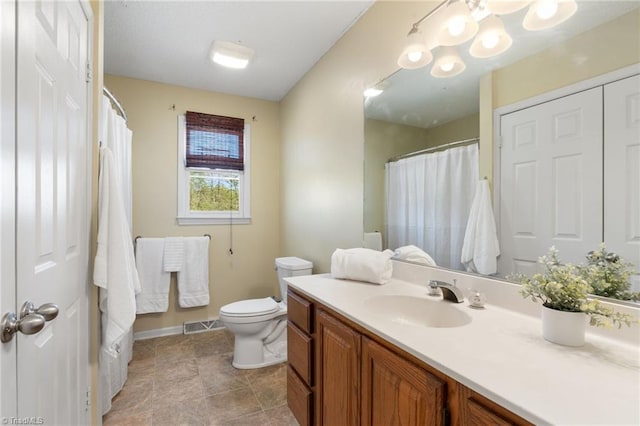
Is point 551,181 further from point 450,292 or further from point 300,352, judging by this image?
point 300,352

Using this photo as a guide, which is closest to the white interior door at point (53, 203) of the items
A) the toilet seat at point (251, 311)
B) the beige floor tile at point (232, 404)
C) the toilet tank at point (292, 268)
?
the beige floor tile at point (232, 404)

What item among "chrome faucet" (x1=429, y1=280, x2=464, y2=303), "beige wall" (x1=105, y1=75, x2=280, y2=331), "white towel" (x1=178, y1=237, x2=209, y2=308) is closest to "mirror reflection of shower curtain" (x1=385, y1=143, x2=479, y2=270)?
"chrome faucet" (x1=429, y1=280, x2=464, y2=303)

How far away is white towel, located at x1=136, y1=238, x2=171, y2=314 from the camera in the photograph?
2.71m

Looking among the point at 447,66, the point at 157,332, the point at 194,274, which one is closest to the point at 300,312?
the point at 447,66

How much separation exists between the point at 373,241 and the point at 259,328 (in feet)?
3.68

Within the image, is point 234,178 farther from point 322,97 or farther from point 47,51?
point 47,51

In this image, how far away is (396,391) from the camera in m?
0.89

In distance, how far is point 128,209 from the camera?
2.27 m

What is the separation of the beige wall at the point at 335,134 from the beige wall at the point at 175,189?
0.33 meters

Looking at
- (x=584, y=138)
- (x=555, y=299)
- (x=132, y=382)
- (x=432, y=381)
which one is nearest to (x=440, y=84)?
(x=584, y=138)

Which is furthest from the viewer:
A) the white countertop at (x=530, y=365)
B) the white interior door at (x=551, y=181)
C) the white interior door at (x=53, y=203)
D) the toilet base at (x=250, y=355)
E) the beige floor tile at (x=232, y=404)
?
the toilet base at (x=250, y=355)

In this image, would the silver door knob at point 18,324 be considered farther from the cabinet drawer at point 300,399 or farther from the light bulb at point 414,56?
the light bulb at point 414,56

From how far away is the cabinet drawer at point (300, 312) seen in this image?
1420 mm

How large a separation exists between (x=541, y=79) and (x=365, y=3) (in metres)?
1.25
